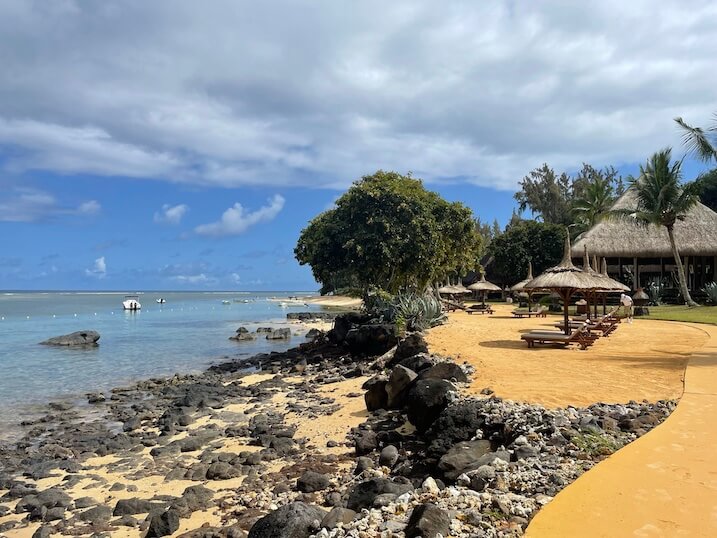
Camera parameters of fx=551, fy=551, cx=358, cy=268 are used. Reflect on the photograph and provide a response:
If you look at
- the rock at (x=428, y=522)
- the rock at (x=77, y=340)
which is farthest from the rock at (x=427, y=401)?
the rock at (x=77, y=340)

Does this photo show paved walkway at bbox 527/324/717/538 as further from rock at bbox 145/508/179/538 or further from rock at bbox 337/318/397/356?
rock at bbox 337/318/397/356

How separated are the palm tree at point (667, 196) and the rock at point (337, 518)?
29.9 metres

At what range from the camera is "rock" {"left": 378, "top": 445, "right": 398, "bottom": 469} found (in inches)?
321

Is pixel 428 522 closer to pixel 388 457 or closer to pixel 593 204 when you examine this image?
pixel 388 457

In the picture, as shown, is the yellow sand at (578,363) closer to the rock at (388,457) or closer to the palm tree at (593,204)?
the rock at (388,457)

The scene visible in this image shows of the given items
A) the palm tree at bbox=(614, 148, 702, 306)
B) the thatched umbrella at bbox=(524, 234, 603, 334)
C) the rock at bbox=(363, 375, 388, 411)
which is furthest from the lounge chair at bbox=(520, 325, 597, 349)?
the palm tree at bbox=(614, 148, 702, 306)

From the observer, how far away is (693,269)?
36844 millimetres

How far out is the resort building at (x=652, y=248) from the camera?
114ft

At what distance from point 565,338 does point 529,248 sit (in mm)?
28894

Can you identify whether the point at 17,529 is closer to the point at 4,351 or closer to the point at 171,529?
the point at 171,529

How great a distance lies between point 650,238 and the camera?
35.8 metres

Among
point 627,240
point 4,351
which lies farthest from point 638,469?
point 627,240

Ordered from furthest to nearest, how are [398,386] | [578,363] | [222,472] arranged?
[578,363]
[398,386]
[222,472]

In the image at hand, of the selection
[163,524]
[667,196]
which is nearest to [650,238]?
[667,196]
